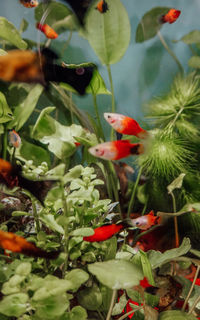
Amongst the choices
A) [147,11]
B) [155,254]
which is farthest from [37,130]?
[147,11]

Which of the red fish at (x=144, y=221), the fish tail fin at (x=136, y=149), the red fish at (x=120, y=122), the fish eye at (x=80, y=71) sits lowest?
the red fish at (x=144, y=221)

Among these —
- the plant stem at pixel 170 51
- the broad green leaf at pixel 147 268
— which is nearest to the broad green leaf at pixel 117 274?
the broad green leaf at pixel 147 268

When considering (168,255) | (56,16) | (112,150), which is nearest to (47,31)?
(56,16)

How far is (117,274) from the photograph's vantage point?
0.62 m

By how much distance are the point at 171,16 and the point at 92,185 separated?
106 cm

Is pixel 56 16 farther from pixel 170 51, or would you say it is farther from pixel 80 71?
pixel 170 51

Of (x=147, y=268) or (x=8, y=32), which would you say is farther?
(x=8, y=32)

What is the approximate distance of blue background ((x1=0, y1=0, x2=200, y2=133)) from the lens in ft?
4.90

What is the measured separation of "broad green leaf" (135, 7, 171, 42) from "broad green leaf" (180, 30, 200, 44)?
15 centimetres

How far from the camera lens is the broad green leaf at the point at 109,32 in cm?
124

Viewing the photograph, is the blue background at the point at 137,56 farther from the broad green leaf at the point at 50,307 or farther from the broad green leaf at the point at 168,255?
the broad green leaf at the point at 50,307

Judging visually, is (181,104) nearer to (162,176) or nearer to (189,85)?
(189,85)

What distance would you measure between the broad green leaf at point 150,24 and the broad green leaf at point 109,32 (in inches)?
10.7


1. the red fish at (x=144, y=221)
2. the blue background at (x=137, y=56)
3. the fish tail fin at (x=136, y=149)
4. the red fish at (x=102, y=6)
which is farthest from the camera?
the blue background at (x=137, y=56)
